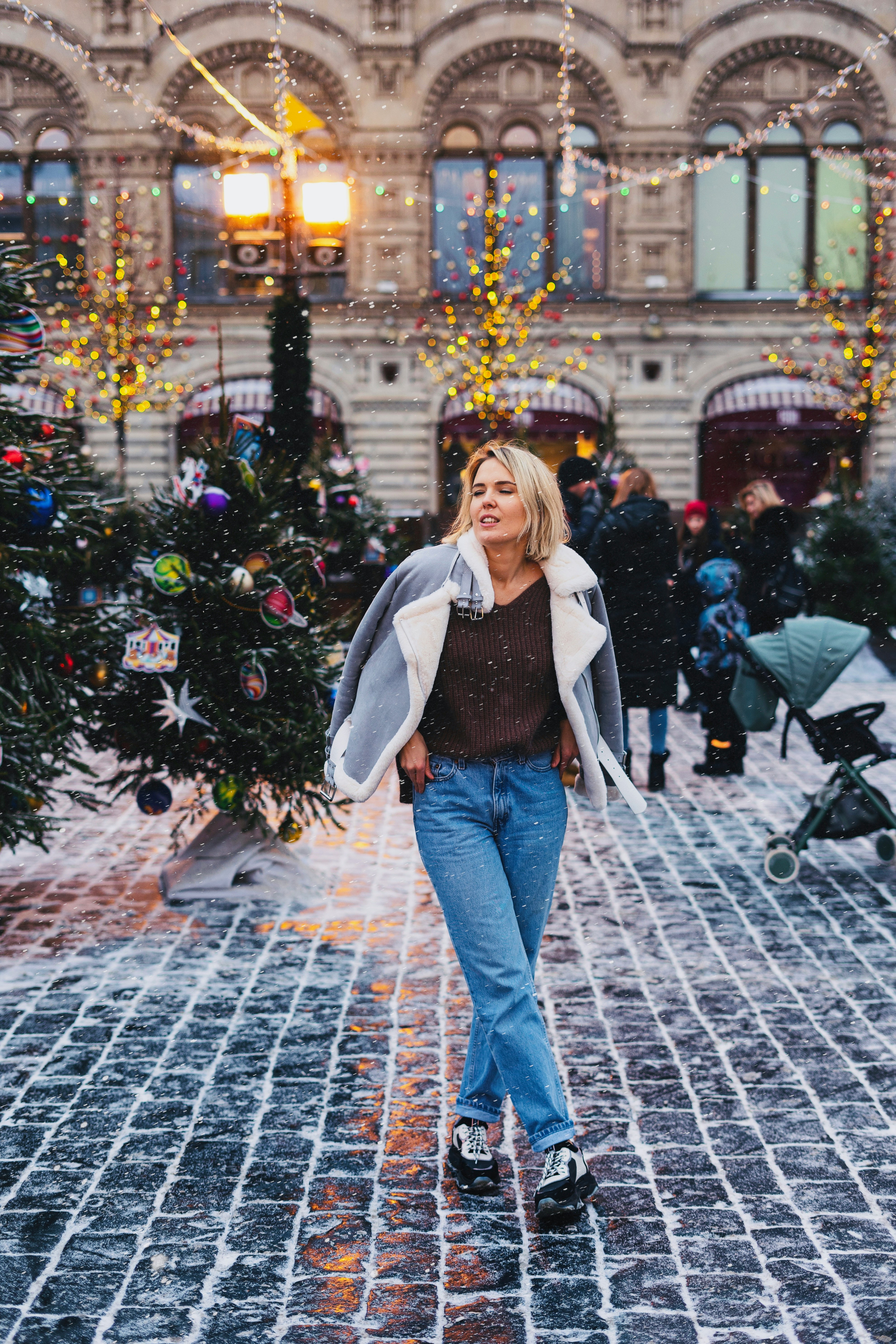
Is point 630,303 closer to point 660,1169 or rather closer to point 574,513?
point 574,513

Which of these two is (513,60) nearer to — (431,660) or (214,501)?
(214,501)

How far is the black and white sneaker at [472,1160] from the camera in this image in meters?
3.79

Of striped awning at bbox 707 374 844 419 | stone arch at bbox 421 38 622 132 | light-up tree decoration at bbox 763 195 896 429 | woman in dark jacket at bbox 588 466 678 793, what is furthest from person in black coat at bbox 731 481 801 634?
stone arch at bbox 421 38 622 132

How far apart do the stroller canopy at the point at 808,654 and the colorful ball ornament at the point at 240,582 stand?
97.1 inches

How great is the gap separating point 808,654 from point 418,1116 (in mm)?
3392

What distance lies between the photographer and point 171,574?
6.16 meters

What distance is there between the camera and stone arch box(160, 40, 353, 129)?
2688cm

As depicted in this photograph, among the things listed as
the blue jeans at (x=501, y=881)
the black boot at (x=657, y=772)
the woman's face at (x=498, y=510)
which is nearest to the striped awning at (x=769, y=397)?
the black boot at (x=657, y=772)

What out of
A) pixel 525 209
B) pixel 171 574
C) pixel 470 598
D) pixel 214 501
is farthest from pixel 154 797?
pixel 525 209

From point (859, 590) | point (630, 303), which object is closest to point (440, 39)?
point (630, 303)

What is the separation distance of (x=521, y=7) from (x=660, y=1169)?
26.8 meters

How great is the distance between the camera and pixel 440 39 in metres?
26.9

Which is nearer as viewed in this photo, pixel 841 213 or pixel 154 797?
pixel 154 797

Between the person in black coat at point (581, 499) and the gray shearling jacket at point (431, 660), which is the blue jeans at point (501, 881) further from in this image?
the person in black coat at point (581, 499)
